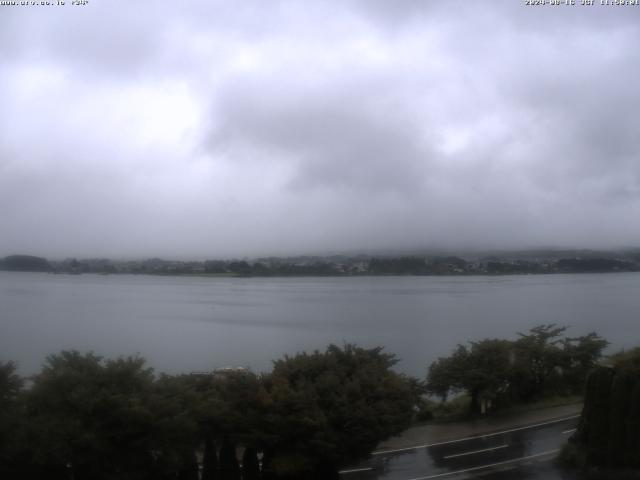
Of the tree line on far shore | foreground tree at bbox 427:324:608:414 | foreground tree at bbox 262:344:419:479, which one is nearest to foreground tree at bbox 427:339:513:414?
foreground tree at bbox 427:324:608:414

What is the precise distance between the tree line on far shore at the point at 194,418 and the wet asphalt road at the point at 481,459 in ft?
5.29

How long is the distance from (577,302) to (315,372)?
66.7 metres

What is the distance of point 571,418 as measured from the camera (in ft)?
60.6

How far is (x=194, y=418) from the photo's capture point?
39.2 feet

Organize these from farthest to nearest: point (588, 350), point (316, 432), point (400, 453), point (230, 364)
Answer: point (230, 364) < point (588, 350) < point (400, 453) < point (316, 432)

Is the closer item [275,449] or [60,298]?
[275,449]

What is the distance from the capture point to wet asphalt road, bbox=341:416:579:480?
13.8 meters

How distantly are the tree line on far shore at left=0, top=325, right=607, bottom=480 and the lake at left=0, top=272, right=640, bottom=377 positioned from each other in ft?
52.6

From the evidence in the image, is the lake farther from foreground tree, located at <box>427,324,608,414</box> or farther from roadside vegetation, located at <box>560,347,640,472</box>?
roadside vegetation, located at <box>560,347,640,472</box>

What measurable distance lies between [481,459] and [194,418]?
696 centimetres

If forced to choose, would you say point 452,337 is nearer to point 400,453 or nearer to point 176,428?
point 400,453

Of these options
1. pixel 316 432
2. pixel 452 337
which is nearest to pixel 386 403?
pixel 316 432

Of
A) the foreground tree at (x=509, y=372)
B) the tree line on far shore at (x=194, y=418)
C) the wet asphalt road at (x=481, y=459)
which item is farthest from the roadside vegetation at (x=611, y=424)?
→ the foreground tree at (x=509, y=372)

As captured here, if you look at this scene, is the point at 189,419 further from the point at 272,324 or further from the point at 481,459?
the point at 272,324
